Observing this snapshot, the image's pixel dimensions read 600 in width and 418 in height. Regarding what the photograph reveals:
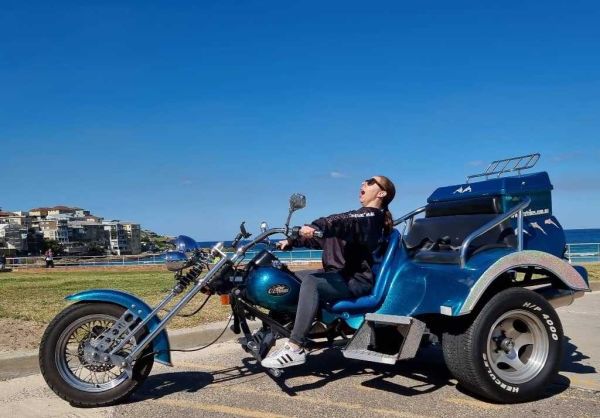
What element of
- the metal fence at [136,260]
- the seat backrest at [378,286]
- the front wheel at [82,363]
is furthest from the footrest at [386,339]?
the metal fence at [136,260]

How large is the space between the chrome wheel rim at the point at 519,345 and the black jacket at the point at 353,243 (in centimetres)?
107

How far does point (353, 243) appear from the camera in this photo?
188 inches

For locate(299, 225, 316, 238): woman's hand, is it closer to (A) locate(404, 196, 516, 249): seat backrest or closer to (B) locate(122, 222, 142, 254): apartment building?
(A) locate(404, 196, 516, 249): seat backrest

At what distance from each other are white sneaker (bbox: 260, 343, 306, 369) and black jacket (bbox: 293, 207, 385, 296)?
2.25ft

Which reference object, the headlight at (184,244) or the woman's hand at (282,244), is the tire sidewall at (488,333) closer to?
the woman's hand at (282,244)

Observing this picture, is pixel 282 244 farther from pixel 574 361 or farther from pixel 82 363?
pixel 574 361

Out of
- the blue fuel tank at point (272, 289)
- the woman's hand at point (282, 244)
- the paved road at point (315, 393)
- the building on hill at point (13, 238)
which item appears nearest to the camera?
the paved road at point (315, 393)

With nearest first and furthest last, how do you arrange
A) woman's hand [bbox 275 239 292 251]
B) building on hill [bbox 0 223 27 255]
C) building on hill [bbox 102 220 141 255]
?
1. woman's hand [bbox 275 239 292 251]
2. building on hill [bbox 0 223 27 255]
3. building on hill [bbox 102 220 141 255]

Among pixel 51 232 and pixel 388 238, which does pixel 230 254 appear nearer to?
pixel 388 238

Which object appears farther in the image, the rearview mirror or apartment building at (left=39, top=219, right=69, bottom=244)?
apartment building at (left=39, top=219, right=69, bottom=244)

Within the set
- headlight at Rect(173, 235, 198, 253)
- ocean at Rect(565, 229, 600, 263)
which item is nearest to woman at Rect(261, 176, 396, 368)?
headlight at Rect(173, 235, 198, 253)

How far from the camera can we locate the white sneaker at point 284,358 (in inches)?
173

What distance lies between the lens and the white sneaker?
4.39 m

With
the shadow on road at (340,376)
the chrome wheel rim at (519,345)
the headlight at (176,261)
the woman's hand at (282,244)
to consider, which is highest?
the woman's hand at (282,244)
